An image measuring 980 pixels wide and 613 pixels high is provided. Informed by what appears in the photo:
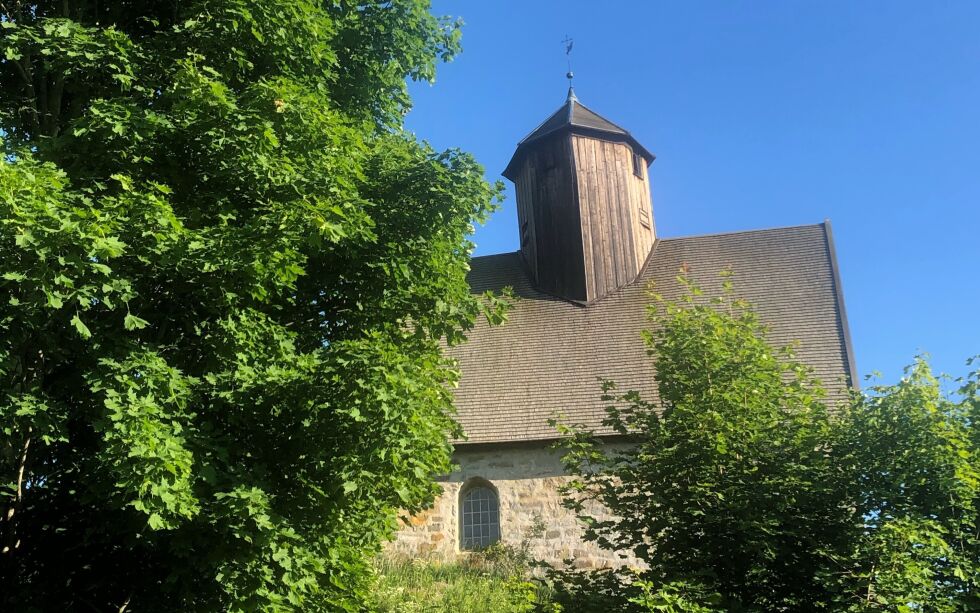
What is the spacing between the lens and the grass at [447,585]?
10.9 m

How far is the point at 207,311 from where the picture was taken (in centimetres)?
705

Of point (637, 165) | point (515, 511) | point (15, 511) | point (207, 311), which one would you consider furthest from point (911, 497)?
point (637, 165)

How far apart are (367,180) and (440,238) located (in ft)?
3.01

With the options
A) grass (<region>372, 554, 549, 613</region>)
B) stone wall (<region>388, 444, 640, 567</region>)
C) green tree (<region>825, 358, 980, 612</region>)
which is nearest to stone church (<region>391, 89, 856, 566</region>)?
stone wall (<region>388, 444, 640, 567</region>)

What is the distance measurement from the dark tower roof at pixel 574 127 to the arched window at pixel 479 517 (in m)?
8.85

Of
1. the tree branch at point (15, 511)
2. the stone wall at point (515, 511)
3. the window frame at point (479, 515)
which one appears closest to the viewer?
the tree branch at point (15, 511)

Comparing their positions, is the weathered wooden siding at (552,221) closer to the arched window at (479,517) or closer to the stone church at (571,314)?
the stone church at (571,314)

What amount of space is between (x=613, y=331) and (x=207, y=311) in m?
11.2

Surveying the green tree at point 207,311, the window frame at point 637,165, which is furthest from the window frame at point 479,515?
the window frame at point 637,165

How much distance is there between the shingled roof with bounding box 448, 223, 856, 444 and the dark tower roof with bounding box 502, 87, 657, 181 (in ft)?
8.16

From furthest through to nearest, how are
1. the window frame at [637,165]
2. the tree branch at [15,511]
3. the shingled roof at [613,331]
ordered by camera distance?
the window frame at [637,165] < the shingled roof at [613,331] < the tree branch at [15,511]

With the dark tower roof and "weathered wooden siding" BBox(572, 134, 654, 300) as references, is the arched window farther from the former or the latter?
the dark tower roof

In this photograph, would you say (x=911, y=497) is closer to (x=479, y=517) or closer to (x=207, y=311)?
(x=207, y=311)

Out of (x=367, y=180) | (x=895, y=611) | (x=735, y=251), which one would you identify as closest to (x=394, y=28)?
(x=367, y=180)
